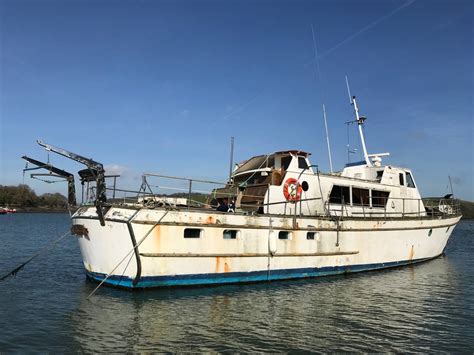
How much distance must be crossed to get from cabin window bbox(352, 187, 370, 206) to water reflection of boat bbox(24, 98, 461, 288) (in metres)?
0.03

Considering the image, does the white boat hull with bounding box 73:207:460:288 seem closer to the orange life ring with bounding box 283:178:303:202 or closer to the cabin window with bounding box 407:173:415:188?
the orange life ring with bounding box 283:178:303:202

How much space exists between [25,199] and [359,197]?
13562 cm

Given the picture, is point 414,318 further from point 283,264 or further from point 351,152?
point 351,152

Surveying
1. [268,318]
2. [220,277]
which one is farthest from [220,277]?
[268,318]

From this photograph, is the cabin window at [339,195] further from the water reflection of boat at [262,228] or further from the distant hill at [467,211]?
the distant hill at [467,211]

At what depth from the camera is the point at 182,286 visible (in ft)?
45.5

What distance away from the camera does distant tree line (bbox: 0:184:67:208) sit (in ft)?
420

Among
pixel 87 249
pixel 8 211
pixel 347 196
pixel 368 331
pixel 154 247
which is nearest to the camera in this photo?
pixel 368 331

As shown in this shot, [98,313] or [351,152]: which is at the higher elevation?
[351,152]

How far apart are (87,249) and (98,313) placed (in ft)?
12.3

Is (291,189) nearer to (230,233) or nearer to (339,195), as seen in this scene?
(339,195)

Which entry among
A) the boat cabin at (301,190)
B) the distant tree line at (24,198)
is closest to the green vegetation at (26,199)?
the distant tree line at (24,198)

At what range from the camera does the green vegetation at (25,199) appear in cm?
12814

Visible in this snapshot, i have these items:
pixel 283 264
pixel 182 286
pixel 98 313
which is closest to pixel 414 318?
pixel 283 264
